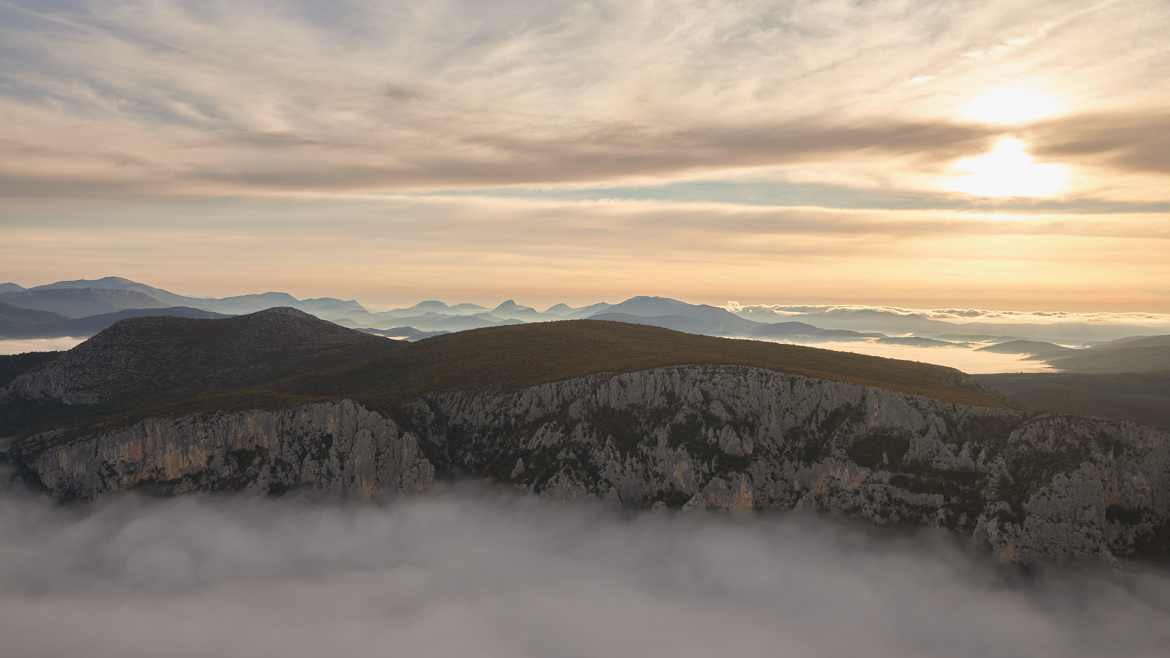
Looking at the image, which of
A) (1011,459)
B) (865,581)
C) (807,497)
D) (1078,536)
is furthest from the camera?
(807,497)

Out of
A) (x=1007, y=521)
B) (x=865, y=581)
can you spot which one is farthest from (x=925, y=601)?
(x=1007, y=521)

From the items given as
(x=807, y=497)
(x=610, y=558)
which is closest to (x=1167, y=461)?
(x=807, y=497)

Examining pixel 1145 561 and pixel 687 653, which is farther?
pixel 687 653

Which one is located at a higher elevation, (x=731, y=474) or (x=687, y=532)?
(x=731, y=474)

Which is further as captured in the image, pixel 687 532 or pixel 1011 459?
pixel 687 532

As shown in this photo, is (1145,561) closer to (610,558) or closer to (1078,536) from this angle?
(1078,536)

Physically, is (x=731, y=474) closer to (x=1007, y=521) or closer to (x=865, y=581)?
(x=865, y=581)

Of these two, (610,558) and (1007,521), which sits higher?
(1007,521)

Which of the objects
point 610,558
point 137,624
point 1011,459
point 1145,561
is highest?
point 1011,459

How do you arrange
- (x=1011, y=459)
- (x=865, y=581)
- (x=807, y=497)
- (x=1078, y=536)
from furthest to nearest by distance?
1. (x=807, y=497)
2. (x=865, y=581)
3. (x=1011, y=459)
4. (x=1078, y=536)
